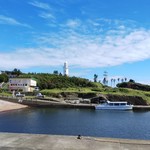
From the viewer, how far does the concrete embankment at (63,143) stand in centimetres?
1331

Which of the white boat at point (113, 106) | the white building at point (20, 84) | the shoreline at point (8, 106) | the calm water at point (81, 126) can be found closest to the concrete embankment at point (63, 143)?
the calm water at point (81, 126)

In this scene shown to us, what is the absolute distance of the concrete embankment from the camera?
13.3m

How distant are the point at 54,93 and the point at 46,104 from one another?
3038 centimetres

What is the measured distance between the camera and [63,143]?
14.1 meters

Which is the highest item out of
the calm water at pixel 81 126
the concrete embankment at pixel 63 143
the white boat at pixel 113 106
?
the white boat at pixel 113 106

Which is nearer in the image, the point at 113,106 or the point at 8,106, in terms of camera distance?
the point at 8,106

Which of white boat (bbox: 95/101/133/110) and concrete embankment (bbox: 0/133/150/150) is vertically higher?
white boat (bbox: 95/101/133/110)

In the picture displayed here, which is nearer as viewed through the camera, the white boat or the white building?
the white boat

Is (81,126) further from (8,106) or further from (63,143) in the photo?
(8,106)

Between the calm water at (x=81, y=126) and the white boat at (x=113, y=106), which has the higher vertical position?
the white boat at (x=113, y=106)

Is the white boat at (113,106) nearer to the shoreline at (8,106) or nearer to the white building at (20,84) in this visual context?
the shoreline at (8,106)

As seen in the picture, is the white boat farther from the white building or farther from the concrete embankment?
the concrete embankment

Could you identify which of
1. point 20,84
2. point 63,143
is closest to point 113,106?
point 20,84

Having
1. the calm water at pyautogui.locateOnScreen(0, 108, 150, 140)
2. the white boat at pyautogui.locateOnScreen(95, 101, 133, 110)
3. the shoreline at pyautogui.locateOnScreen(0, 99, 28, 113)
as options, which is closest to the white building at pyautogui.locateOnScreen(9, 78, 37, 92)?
the shoreline at pyautogui.locateOnScreen(0, 99, 28, 113)
